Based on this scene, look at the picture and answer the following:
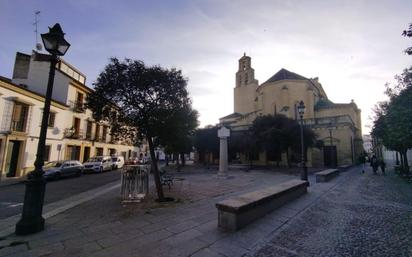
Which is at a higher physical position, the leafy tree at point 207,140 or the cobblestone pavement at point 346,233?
the leafy tree at point 207,140

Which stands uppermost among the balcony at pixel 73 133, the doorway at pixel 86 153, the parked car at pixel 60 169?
the balcony at pixel 73 133

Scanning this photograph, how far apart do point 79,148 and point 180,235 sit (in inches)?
965

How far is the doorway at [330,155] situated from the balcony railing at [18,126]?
33.5 metres

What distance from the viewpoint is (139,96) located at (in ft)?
23.7

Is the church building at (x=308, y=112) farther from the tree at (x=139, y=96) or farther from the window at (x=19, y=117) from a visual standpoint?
the window at (x=19, y=117)

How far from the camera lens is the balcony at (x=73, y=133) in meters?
21.5

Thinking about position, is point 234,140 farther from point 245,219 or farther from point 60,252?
point 60,252

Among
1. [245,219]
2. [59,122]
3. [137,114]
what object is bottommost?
[245,219]

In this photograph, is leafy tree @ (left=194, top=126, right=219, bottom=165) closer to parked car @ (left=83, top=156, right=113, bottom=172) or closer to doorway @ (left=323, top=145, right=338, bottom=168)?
parked car @ (left=83, top=156, right=113, bottom=172)

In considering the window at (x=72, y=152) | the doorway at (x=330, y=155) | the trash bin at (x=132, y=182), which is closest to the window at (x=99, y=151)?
the window at (x=72, y=152)

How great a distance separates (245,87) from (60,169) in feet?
129

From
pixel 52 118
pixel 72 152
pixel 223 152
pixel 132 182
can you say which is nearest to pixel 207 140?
pixel 223 152

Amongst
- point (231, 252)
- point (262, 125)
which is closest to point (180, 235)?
point (231, 252)

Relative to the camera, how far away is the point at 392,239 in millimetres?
3980
